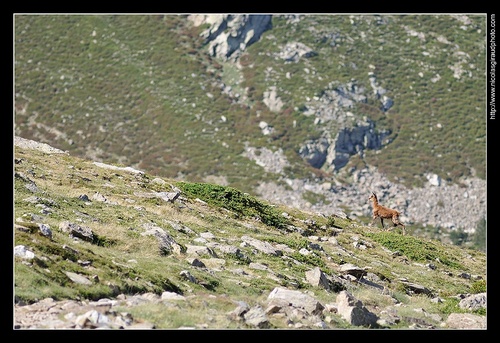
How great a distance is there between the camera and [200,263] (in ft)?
64.8

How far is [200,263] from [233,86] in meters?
153

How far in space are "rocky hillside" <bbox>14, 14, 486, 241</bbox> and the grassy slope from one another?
1.23ft

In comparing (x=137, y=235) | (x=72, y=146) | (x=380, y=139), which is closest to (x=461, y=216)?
(x=380, y=139)

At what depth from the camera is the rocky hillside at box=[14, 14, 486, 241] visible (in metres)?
138

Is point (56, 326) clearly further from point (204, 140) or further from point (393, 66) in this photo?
point (393, 66)

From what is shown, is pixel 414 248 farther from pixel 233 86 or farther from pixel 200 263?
pixel 233 86

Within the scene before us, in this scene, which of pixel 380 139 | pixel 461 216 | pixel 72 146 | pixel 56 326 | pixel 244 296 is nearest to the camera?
pixel 56 326

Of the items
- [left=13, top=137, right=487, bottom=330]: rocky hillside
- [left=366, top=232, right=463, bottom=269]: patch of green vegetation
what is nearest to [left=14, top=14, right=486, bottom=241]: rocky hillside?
[left=366, top=232, right=463, bottom=269]: patch of green vegetation

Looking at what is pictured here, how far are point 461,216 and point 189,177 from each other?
166 feet

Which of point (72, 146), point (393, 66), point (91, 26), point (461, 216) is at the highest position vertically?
point (91, 26)

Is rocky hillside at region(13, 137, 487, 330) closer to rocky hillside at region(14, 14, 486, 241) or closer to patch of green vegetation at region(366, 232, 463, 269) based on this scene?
patch of green vegetation at region(366, 232, 463, 269)

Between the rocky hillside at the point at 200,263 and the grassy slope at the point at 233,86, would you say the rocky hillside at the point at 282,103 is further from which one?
the rocky hillside at the point at 200,263

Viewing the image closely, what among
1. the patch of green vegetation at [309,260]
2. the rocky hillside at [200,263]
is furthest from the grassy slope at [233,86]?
the patch of green vegetation at [309,260]

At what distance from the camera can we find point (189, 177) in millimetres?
135625
